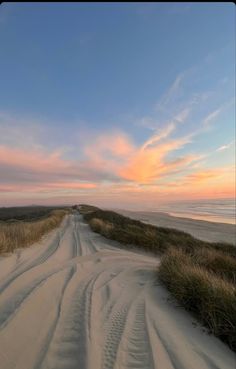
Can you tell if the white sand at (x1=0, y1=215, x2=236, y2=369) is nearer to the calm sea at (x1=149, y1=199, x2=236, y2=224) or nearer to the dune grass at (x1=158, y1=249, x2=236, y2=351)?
the dune grass at (x1=158, y1=249, x2=236, y2=351)

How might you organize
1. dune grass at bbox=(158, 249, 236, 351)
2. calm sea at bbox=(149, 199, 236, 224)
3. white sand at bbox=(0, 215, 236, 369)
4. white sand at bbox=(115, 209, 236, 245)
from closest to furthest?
white sand at bbox=(0, 215, 236, 369)
dune grass at bbox=(158, 249, 236, 351)
white sand at bbox=(115, 209, 236, 245)
calm sea at bbox=(149, 199, 236, 224)

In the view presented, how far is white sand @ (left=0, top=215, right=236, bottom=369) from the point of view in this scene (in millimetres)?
3252

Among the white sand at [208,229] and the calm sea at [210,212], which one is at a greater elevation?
the calm sea at [210,212]

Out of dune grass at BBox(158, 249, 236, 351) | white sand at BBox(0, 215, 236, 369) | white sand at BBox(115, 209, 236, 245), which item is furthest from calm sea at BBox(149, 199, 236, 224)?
white sand at BBox(0, 215, 236, 369)

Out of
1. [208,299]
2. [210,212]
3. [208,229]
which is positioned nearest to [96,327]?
[208,299]

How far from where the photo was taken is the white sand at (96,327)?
10.7ft

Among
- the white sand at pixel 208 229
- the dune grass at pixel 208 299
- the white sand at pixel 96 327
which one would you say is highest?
the dune grass at pixel 208 299

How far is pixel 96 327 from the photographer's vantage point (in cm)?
405

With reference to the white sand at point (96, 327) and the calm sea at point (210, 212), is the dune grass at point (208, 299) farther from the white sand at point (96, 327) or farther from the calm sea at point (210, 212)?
the calm sea at point (210, 212)

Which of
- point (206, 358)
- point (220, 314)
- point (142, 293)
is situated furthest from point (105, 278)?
point (206, 358)

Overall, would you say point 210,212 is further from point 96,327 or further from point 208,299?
point 96,327

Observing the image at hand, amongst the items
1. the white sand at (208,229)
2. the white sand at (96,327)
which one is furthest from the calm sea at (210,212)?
the white sand at (96,327)

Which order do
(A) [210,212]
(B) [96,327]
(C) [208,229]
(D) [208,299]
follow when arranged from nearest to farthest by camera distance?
(B) [96,327] < (D) [208,299] < (C) [208,229] < (A) [210,212]

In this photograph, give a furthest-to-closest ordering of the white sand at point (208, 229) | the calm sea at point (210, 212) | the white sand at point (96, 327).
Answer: the calm sea at point (210, 212) → the white sand at point (208, 229) → the white sand at point (96, 327)
